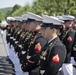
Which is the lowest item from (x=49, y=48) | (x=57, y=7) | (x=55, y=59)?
(x=57, y=7)

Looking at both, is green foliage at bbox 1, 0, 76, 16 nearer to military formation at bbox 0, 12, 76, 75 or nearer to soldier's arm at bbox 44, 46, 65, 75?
military formation at bbox 0, 12, 76, 75

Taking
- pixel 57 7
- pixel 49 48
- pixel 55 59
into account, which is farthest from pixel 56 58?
pixel 57 7

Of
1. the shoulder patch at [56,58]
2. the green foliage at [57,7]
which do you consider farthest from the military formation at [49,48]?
the green foliage at [57,7]

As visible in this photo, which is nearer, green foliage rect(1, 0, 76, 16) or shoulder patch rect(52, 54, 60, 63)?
shoulder patch rect(52, 54, 60, 63)

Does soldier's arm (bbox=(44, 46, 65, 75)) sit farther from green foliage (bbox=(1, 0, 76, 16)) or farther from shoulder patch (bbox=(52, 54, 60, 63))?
green foliage (bbox=(1, 0, 76, 16))

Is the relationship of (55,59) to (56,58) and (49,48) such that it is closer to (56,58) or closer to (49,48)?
(56,58)

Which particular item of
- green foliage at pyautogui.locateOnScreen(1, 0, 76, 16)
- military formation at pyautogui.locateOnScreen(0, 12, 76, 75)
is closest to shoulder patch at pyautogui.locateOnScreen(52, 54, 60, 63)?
military formation at pyautogui.locateOnScreen(0, 12, 76, 75)

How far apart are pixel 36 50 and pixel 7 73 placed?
4543 millimetres

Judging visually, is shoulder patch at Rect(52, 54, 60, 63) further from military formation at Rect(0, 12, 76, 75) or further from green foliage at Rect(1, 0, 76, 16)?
green foliage at Rect(1, 0, 76, 16)

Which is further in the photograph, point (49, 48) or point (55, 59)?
point (49, 48)

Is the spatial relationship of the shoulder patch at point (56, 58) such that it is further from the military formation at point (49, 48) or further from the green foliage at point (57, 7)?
the green foliage at point (57, 7)

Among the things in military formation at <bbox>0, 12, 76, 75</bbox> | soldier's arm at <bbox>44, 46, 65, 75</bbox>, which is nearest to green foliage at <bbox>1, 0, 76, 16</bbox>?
military formation at <bbox>0, 12, 76, 75</bbox>

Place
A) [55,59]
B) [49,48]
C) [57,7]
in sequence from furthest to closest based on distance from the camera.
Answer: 1. [57,7]
2. [49,48]
3. [55,59]

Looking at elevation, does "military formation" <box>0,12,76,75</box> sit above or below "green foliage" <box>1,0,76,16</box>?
above
